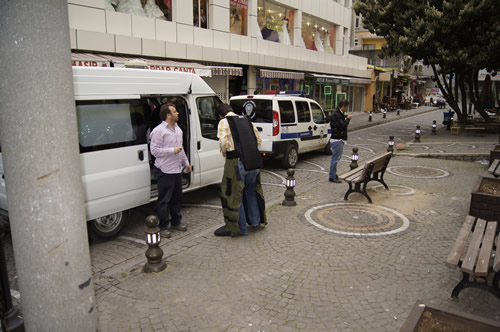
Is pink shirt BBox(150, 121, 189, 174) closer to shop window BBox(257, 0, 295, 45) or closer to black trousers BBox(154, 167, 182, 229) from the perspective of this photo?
black trousers BBox(154, 167, 182, 229)

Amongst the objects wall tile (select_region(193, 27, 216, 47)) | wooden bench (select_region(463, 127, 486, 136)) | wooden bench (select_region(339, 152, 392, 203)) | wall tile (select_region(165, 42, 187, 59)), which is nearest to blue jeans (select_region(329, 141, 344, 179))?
wooden bench (select_region(339, 152, 392, 203))

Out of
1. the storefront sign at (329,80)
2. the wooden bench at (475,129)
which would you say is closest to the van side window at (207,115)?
the wooden bench at (475,129)

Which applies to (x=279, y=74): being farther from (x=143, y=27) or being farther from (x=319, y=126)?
(x=319, y=126)

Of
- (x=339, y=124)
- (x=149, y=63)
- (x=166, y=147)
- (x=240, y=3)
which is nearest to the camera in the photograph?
(x=166, y=147)

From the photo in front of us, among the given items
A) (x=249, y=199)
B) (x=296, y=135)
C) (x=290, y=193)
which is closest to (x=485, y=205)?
(x=290, y=193)

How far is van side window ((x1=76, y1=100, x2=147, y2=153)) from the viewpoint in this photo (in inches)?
197

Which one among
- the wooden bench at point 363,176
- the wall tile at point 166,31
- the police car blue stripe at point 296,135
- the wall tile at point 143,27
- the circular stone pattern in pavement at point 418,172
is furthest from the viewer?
the wall tile at point 166,31

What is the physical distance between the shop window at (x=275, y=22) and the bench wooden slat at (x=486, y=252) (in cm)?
1710

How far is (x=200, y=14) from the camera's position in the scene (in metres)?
15.6

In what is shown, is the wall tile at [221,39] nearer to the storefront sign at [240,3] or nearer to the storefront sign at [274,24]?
the storefront sign at [240,3]

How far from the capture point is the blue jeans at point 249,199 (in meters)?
5.46

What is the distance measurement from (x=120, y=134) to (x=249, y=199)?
2088 mm

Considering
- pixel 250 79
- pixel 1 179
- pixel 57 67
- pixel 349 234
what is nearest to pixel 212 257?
pixel 349 234

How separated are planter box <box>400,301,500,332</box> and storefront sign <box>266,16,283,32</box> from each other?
19377 mm
